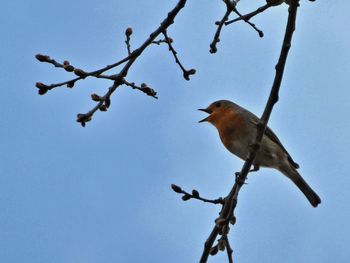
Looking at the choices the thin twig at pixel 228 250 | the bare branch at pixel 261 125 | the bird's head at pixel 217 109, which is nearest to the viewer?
the bare branch at pixel 261 125

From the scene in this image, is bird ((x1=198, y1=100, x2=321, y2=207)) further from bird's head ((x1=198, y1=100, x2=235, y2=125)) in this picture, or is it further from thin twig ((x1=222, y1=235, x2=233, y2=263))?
thin twig ((x1=222, y1=235, x2=233, y2=263))

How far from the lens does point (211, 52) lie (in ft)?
15.8

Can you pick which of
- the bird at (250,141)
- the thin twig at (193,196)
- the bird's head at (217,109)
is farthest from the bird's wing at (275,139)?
the thin twig at (193,196)

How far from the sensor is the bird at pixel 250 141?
829 centimetres

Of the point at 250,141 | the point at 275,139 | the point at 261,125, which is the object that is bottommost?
the point at 261,125

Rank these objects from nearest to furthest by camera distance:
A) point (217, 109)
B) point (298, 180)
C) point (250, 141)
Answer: point (250, 141)
point (298, 180)
point (217, 109)

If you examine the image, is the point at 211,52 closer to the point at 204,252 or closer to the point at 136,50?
the point at 136,50

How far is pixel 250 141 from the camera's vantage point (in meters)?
8.27

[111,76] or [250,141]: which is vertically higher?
[250,141]

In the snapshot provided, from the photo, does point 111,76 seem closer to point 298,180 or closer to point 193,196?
point 193,196

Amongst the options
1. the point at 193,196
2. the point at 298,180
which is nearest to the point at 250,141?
the point at 298,180

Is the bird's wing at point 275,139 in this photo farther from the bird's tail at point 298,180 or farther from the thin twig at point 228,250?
the thin twig at point 228,250

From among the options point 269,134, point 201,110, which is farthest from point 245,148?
point 201,110

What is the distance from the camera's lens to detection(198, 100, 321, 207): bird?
27.2 feet
